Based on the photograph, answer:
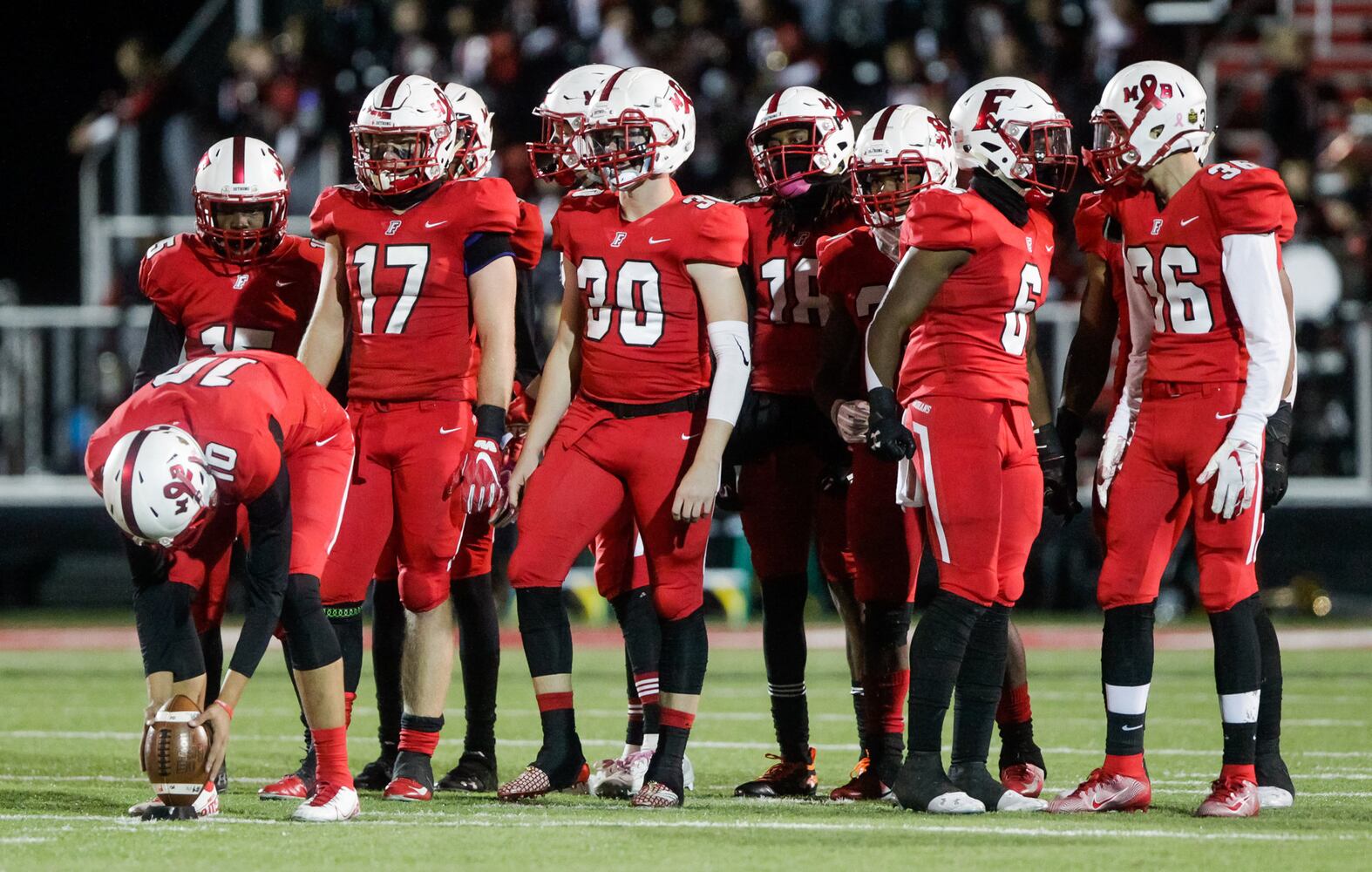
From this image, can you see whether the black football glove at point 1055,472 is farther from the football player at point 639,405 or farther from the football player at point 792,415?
the football player at point 639,405

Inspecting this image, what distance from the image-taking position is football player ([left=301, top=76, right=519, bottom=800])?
611 centimetres

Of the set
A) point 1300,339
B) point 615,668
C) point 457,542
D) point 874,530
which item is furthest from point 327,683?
point 1300,339

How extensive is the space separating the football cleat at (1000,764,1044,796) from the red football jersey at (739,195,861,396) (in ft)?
4.26

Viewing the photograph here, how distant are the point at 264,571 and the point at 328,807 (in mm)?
640

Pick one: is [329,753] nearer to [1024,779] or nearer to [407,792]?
[407,792]

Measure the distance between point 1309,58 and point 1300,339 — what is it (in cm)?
256

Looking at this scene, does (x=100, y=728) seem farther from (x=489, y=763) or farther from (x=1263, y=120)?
(x=1263, y=120)

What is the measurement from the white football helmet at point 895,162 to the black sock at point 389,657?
1918 millimetres

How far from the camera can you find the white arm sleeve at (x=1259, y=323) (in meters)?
5.47

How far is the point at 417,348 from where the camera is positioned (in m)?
6.20

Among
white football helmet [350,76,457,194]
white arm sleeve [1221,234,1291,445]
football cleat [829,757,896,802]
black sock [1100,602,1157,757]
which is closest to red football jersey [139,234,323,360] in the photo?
white football helmet [350,76,457,194]

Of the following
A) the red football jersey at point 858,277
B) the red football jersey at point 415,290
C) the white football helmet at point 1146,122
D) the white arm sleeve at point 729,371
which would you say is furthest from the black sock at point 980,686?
the red football jersey at point 415,290

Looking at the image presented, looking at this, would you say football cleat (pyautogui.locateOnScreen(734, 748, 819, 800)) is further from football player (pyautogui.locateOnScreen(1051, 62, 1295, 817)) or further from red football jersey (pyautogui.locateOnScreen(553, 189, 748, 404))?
red football jersey (pyautogui.locateOnScreen(553, 189, 748, 404))

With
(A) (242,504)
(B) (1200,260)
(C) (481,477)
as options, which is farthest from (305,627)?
(B) (1200,260)
